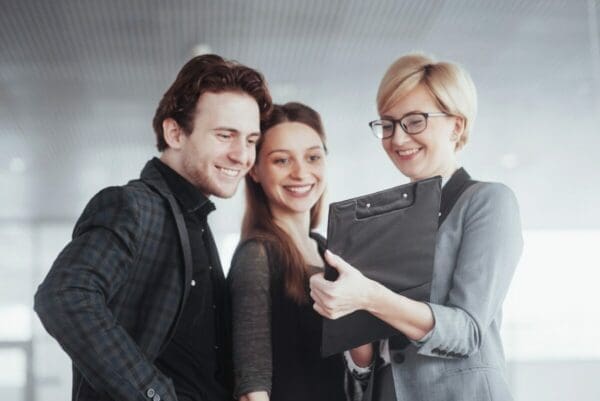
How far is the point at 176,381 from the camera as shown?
5.62ft

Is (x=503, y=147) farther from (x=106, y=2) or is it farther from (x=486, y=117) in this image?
(x=106, y=2)

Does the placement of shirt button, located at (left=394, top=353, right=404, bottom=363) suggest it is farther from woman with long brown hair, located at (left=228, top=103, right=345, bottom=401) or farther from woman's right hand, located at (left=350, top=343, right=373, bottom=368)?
woman with long brown hair, located at (left=228, top=103, right=345, bottom=401)

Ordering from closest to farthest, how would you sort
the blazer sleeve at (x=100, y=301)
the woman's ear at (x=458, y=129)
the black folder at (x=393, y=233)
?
the blazer sleeve at (x=100, y=301) → the black folder at (x=393, y=233) → the woman's ear at (x=458, y=129)

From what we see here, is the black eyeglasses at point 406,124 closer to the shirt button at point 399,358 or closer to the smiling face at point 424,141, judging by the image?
the smiling face at point 424,141

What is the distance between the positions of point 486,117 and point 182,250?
1322 millimetres

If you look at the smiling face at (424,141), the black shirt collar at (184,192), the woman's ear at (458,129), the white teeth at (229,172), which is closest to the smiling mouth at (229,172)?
the white teeth at (229,172)

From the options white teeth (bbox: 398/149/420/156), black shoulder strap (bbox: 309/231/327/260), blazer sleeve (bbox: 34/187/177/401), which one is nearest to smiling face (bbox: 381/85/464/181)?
white teeth (bbox: 398/149/420/156)

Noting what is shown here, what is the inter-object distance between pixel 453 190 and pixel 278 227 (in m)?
0.47

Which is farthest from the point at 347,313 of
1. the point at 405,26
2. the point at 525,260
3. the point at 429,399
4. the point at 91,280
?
the point at 405,26

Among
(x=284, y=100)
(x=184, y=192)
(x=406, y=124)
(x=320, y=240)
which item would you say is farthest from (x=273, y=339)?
(x=284, y=100)

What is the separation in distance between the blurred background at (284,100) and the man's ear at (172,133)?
646mm

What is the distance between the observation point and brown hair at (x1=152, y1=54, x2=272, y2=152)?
1900 millimetres

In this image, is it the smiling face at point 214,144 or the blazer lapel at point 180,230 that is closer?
the blazer lapel at point 180,230

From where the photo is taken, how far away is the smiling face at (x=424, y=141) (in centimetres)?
196
